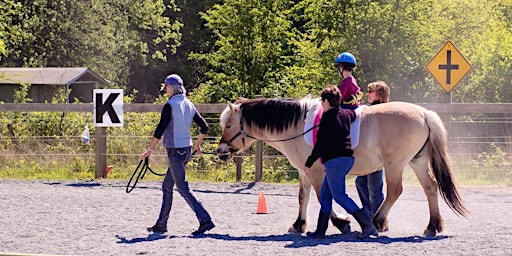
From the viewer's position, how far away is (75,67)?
4147 centimetres

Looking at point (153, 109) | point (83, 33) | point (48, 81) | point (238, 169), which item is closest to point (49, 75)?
point (48, 81)

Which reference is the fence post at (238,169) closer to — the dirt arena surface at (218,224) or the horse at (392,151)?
the dirt arena surface at (218,224)

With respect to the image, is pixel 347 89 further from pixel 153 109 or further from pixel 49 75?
pixel 49 75

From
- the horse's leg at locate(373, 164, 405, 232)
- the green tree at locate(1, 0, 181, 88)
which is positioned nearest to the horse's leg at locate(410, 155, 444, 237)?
the horse's leg at locate(373, 164, 405, 232)

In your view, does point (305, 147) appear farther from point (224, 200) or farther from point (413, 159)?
point (224, 200)

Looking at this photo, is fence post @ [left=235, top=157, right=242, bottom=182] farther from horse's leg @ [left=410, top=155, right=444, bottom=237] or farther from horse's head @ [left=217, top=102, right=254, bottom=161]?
horse's leg @ [left=410, top=155, right=444, bottom=237]

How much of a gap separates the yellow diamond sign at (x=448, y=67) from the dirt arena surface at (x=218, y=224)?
2.41m

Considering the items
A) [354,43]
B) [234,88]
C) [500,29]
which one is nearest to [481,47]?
[500,29]

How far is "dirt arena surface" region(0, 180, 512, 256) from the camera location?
27.9 feet

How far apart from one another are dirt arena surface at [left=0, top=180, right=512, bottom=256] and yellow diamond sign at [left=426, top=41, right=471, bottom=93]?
7.91 feet

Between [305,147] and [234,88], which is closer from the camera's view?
[305,147]

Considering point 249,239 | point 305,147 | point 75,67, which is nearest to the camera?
A: point 249,239

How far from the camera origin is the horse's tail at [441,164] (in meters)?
9.68

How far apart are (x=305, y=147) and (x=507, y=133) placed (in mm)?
8200
